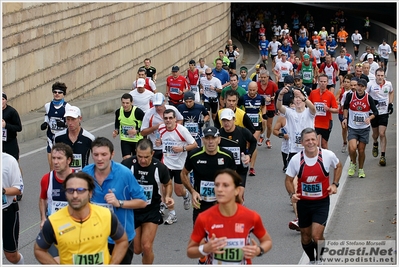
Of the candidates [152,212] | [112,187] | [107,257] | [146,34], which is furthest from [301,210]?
[146,34]

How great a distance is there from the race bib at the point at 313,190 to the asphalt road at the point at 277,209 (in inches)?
37.9

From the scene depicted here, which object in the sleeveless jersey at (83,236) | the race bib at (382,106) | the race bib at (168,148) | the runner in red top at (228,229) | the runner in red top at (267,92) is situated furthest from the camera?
the runner in red top at (267,92)

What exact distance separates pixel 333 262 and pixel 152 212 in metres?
2.16

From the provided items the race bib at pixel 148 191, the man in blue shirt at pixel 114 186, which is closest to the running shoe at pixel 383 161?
the race bib at pixel 148 191

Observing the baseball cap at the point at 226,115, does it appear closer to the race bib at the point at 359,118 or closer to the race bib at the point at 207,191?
the race bib at the point at 207,191

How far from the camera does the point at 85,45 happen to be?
2580 cm

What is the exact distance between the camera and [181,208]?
13383 millimetres

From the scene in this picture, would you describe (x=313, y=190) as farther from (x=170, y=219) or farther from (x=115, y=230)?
(x=115, y=230)

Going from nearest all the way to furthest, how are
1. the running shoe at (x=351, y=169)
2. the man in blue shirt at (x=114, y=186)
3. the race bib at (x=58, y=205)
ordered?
the man in blue shirt at (x=114, y=186)
the race bib at (x=58, y=205)
the running shoe at (x=351, y=169)

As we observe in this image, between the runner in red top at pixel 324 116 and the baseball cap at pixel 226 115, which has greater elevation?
the baseball cap at pixel 226 115

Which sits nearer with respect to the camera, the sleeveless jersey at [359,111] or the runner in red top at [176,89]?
the sleeveless jersey at [359,111]

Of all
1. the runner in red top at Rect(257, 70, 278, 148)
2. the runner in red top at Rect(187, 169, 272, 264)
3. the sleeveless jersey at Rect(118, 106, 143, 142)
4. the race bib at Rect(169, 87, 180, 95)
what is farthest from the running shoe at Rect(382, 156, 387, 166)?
the runner in red top at Rect(187, 169, 272, 264)

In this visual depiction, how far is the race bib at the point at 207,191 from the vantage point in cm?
1009

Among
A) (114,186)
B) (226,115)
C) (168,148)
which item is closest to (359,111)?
(168,148)
